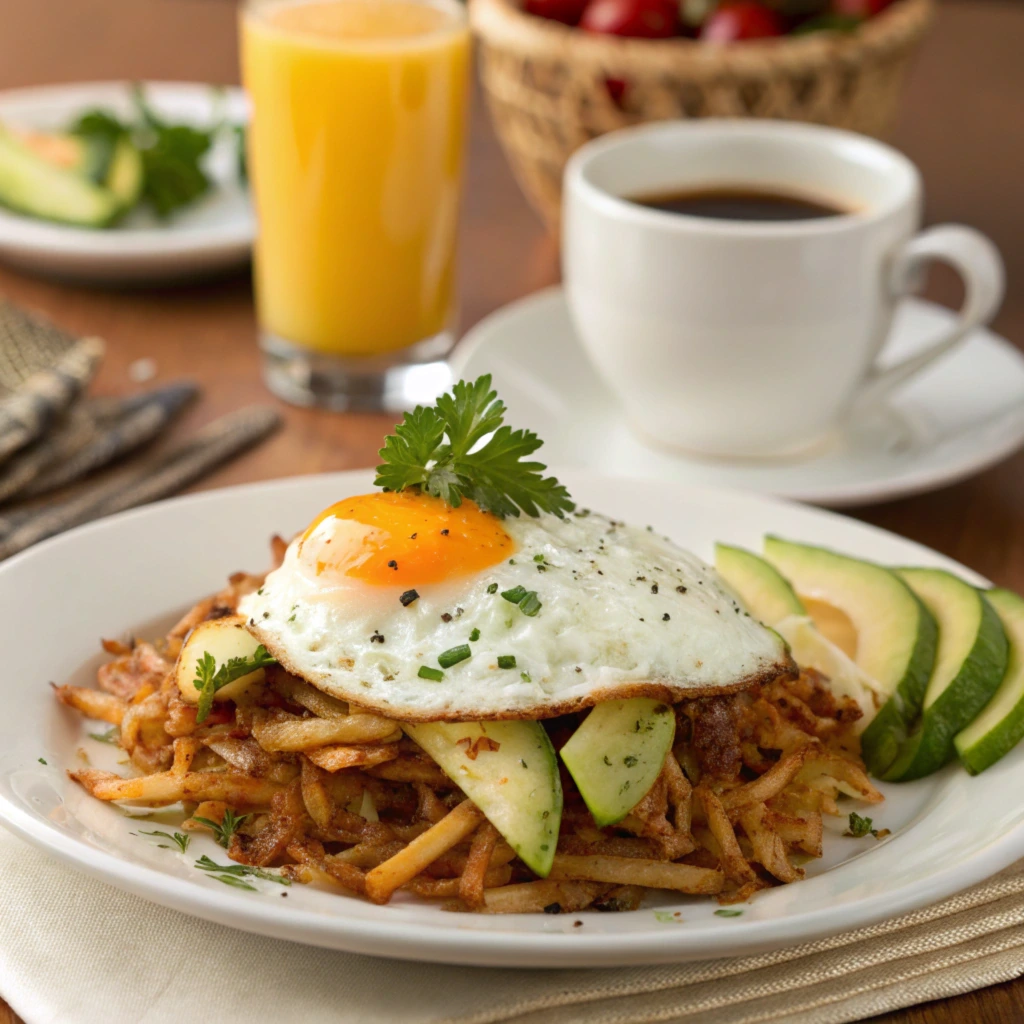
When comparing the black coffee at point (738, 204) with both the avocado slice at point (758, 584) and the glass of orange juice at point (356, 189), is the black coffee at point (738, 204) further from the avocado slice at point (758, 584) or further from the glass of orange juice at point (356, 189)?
the avocado slice at point (758, 584)

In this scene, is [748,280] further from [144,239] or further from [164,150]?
[164,150]

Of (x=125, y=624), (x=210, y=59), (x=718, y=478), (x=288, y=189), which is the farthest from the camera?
(x=210, y=59)

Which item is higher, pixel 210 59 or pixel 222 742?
pixel 222 742

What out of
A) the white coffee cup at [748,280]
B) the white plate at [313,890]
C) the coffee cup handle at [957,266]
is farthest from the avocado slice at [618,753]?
the coffee cup handle at [957,266]

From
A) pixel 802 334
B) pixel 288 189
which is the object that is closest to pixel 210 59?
pixel 288 189

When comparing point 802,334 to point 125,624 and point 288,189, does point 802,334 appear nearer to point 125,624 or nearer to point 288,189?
point 288,189

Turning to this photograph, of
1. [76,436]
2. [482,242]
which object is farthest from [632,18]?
[76,436]
